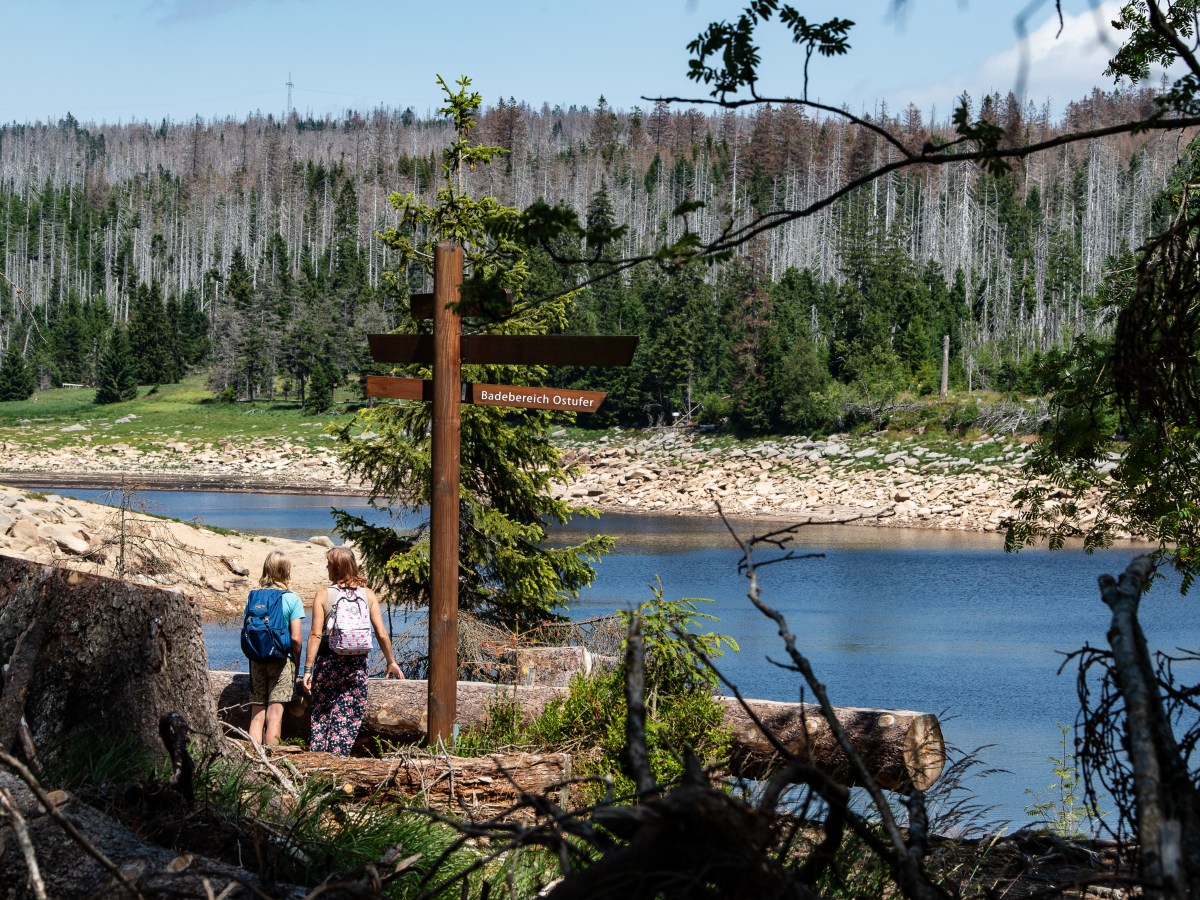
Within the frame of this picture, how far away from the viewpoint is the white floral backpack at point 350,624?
6.84m

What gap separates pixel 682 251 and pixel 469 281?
1.78 ft

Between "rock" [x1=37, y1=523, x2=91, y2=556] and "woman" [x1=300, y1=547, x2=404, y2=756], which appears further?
"rock" [x1=37, y1=523, x2=91, y2=556]

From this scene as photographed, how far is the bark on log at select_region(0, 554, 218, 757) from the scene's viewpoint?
154 inches

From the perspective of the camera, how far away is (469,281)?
3.12 metres

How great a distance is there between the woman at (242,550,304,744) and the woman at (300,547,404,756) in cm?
10

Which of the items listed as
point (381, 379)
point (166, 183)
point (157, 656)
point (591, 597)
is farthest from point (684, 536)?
point (166, 183)

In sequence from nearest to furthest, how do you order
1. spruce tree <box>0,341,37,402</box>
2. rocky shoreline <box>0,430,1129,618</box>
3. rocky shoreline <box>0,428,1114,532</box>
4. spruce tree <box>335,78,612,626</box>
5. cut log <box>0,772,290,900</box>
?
cut log <box>0,772,290,900</box>
spruce tree <box>335,78,612,626</box>
rocky shoreline <box>0,430,1129,618</box>
rocky shoreline <box>0,428,1114,532</box>
spruce tree <box>0,341,37,402</box>

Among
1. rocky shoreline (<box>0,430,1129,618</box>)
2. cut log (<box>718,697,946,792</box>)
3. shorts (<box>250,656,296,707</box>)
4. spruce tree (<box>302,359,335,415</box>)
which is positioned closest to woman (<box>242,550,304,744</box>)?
shorts (<box>250,656,296,707</box>)

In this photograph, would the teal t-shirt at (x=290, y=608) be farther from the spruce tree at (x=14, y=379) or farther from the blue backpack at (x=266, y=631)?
the spruce tree at (x=14, y=379)

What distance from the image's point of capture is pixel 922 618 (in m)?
23.7

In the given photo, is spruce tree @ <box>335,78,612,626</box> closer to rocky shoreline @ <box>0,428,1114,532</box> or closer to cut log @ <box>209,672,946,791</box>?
cut log @ <box>209,672,946,791</box>

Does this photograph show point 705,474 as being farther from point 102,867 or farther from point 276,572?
point 102,867

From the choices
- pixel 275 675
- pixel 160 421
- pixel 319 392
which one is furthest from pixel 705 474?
pixel 275 675

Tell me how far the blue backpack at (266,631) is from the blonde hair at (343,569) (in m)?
0.32
